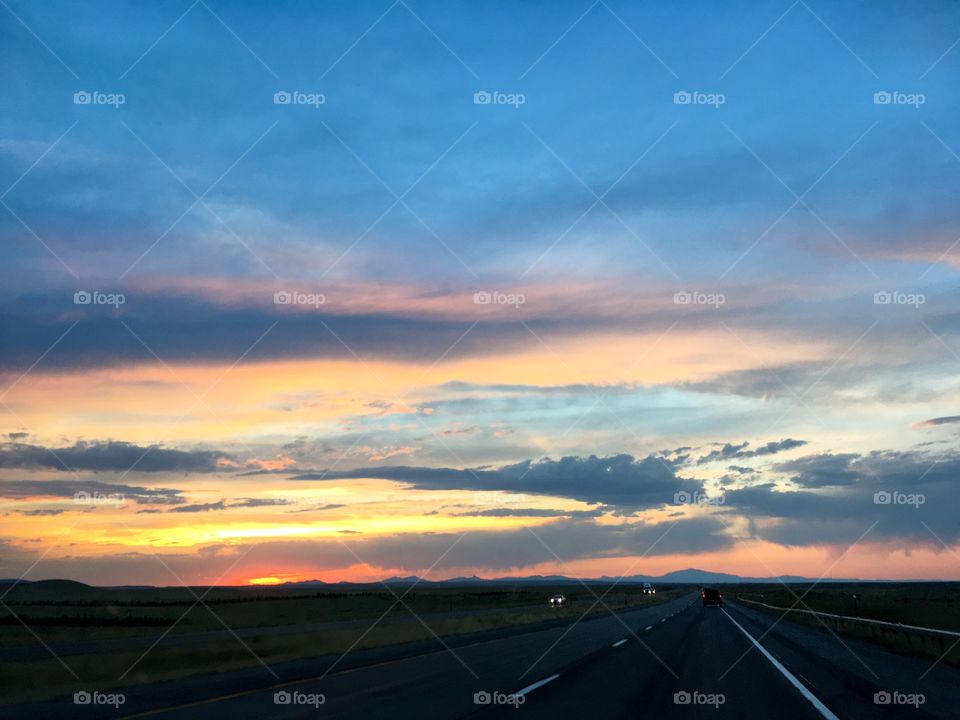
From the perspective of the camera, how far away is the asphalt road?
46.1 feet

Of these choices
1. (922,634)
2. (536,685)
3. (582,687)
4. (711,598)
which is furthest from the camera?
(711,598)

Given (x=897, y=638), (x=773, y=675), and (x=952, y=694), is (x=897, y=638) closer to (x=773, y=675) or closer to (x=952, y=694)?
(x=773, y=675)

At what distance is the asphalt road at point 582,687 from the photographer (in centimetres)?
1406

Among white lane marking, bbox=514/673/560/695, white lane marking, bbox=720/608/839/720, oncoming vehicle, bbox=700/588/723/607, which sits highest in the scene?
oncoming vehicle, bbox=700/588/723/607

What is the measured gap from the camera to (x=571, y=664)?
74.0 feet

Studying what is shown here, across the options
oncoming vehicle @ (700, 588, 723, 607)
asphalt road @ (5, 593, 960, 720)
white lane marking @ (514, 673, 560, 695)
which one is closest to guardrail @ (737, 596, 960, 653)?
asphalt road @ (5, 593, 960, 720)

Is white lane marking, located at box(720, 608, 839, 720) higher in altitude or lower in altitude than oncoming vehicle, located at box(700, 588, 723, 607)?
lower

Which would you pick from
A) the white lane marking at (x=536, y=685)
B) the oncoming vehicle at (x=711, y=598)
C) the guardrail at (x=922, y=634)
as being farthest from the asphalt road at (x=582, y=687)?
the oncoming vehicle at (x=711, y=598)

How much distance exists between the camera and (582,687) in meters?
17.3

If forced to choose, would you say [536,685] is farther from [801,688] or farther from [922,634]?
[922,634]

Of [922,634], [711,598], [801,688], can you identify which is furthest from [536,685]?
[711,598]

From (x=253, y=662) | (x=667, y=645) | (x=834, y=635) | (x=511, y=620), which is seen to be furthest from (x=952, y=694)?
(x=511, y=620)

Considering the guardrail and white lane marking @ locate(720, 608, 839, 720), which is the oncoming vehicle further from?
white lane marking @ locate(720, 608, 839, 720)

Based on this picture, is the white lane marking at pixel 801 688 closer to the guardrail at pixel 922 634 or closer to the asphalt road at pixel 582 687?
the asphalt road at pixel 582 687
